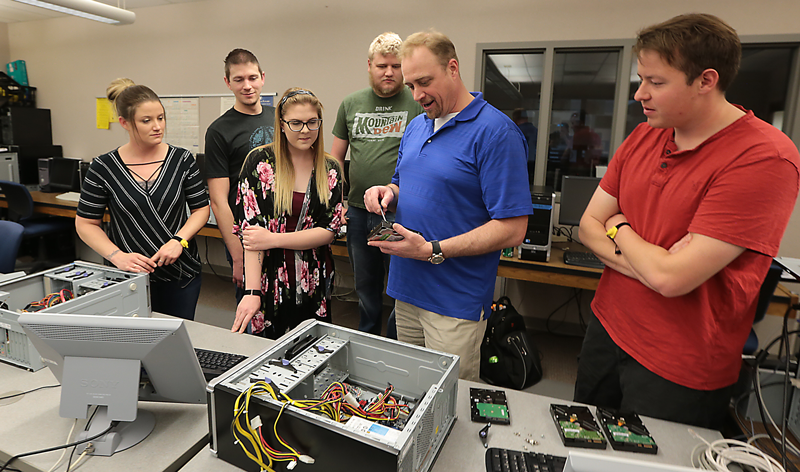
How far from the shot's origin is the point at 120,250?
1721mm

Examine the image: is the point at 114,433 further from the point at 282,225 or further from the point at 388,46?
the point at 388,46

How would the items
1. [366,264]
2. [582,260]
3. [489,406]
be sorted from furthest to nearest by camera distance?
[582,260]
[366,264]
[489,406]

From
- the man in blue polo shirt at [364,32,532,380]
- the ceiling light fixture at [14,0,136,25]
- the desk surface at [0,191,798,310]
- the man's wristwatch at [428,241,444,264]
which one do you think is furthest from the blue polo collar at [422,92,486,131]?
the ceiling light fixture at [14,0,136,25]

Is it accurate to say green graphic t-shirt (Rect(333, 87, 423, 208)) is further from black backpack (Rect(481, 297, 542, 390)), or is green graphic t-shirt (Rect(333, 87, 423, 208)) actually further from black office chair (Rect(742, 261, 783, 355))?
black office chair (Rect(742, 261, 783, 355))

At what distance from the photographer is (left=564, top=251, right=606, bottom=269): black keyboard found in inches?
104

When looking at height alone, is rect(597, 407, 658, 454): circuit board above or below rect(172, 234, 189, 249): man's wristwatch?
below

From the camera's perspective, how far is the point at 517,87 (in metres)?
3.38

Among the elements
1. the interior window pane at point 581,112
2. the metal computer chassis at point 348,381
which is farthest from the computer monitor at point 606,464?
the interior window pane at point 581,112

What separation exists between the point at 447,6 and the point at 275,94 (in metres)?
1.68

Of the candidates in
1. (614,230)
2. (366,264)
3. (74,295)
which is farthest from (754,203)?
(74,295)

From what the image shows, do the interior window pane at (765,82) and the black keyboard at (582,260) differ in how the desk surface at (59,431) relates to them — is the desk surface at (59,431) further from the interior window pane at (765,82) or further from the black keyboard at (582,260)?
the interior window pane at (765,82)

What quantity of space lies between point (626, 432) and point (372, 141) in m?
1.69

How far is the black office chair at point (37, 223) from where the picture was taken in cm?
386

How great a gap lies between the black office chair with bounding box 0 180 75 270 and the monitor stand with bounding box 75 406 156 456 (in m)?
3.73
